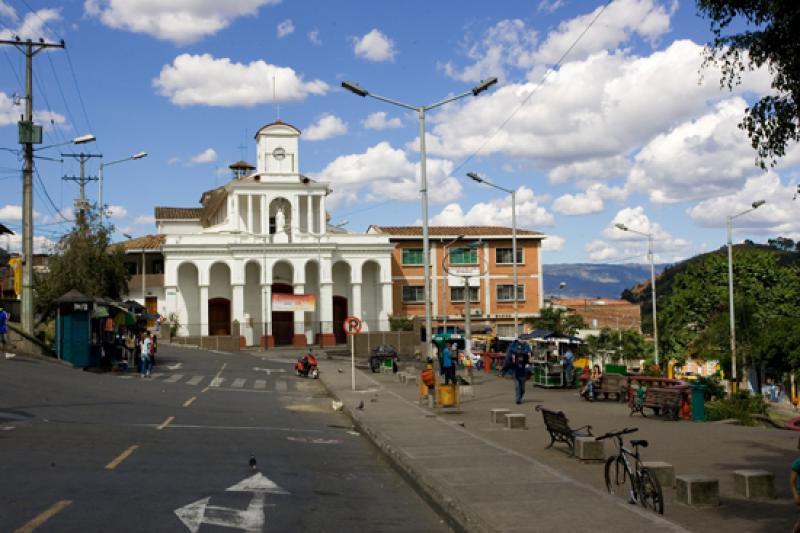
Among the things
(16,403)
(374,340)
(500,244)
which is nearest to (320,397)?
(16,403)

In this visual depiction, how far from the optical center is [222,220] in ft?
257

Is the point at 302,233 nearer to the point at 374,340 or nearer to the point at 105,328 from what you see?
the point at 374,340

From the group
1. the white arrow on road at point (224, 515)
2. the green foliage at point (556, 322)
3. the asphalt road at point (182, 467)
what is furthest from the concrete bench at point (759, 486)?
the green foliage at point (556, 322)

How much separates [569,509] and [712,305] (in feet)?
163

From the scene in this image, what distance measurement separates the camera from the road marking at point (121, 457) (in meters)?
12.0

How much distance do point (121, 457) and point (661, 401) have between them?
13.0 m

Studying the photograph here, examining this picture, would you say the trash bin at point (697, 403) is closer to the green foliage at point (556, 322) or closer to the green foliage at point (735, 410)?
the green foliage at point (735, 410)

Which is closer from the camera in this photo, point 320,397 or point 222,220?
point 320,397

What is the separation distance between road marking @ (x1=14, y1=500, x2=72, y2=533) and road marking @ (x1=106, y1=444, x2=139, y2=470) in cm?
262

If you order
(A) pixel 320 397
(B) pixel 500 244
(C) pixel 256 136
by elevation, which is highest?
(C) pixel 256 136

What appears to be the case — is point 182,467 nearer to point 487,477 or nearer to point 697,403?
point 487,477

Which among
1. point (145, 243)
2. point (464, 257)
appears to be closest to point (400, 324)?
point (464, 257)

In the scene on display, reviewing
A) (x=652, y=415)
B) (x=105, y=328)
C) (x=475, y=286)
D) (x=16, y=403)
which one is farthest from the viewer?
(x=475, y=286)

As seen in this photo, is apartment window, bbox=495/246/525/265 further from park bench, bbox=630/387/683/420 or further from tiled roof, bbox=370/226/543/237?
park bench, bbox=630/387/683/420
